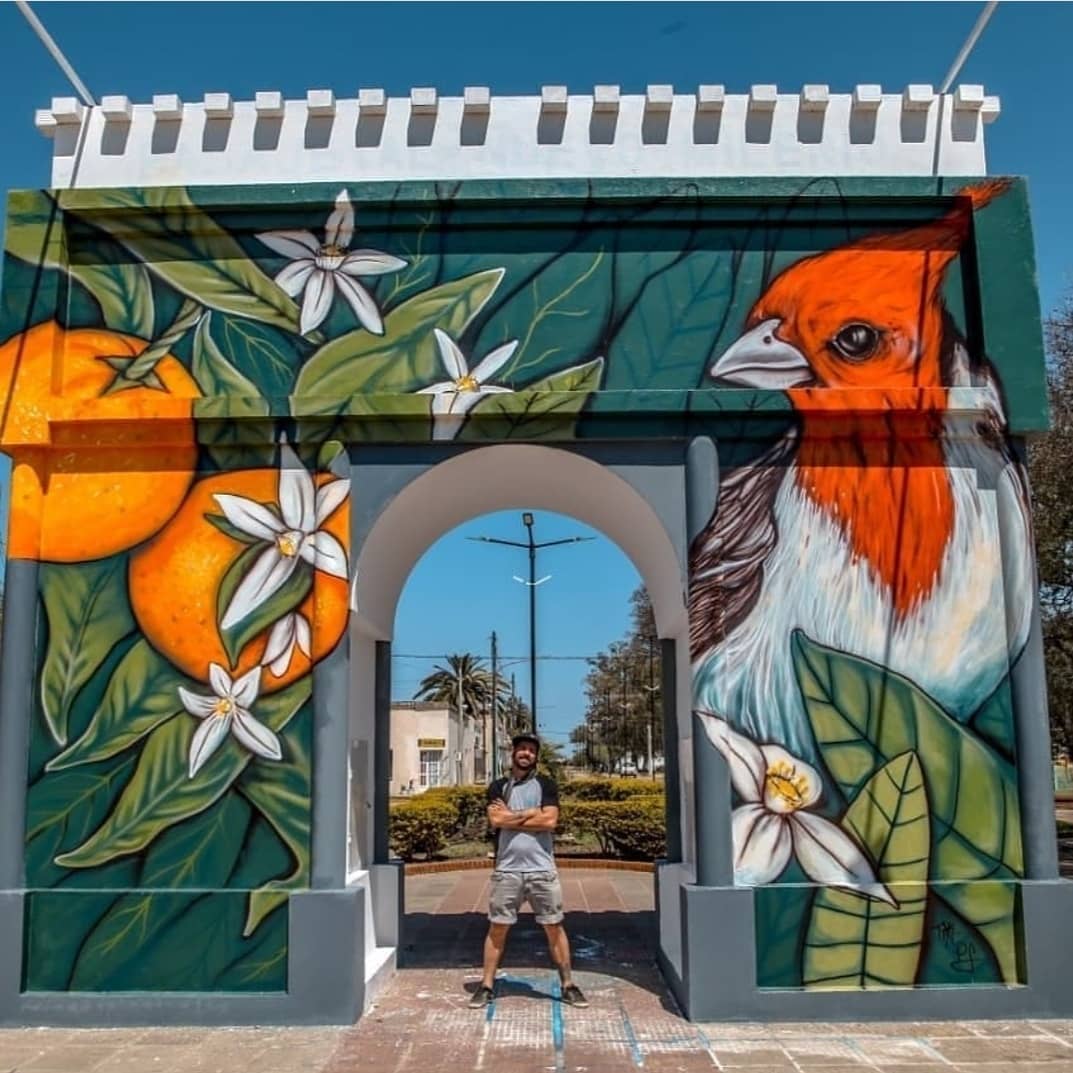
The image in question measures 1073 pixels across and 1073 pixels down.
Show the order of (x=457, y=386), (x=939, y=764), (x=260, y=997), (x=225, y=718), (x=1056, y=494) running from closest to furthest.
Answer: (x=260, y=997) → (x=939, y=764) → (x=225, y=718) → (x=457, y=386) → (x=1056, y=494)

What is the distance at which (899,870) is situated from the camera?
7.02m

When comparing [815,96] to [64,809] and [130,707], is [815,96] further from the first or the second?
[64,809]

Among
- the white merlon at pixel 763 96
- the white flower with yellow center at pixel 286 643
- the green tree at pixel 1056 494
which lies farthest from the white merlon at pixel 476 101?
the green tree at pixel 1056 494

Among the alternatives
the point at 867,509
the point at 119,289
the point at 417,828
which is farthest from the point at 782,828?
the point at 417,828

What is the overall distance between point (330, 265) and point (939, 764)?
5.15 meters

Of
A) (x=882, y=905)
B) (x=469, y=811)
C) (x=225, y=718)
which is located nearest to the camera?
(x=882, y=905)

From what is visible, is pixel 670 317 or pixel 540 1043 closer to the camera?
pixel 540 1043

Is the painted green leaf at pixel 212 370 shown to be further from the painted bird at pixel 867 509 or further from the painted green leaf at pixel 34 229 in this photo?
the painted bird at pixel 867 509

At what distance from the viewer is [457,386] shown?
7.59m

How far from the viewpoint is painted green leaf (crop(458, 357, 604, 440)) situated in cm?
747

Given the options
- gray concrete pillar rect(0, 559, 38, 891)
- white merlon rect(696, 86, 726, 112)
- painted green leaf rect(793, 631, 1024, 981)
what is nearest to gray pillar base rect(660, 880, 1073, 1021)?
painted green leaf rect(793, 631, 1024, 981)

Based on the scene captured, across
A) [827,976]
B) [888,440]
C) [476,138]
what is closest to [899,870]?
[827,976]

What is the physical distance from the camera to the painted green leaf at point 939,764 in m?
6.97

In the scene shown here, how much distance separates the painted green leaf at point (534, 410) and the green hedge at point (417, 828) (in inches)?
351
